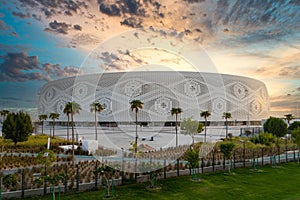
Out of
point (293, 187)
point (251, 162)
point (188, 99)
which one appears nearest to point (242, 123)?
point (251, 162)

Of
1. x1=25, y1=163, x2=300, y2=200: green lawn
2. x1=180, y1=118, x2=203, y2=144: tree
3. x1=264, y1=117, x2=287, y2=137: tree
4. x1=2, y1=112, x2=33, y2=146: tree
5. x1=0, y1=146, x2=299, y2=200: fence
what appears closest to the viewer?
x1=0, y1=146, x2=299, y2=200: fence

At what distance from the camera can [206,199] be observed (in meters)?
12.7

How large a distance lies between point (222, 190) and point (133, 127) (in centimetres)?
914

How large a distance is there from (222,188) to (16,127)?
24.8 m

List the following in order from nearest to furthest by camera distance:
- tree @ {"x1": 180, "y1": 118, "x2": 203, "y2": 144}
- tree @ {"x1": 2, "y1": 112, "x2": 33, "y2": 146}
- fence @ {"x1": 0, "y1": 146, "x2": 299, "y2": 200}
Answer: fence @ {"x1": 0, "y1": 146, "x2": 299, "y2": 200} → tree @ {"x1": 180, "y1": 118, "x2": 203, "y2": 144} → tree @ {"x1": 2, "y1": 112, "x2": 33, "y2": 146}

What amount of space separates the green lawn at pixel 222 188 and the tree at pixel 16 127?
21045 mm

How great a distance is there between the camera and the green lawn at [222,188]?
513 inches

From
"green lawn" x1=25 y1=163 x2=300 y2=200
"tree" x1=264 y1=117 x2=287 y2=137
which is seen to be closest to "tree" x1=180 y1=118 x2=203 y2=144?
"green lawn" x1=25 y1=163 x2=300 y2=200

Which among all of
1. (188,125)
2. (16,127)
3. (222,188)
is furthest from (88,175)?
(16,127)

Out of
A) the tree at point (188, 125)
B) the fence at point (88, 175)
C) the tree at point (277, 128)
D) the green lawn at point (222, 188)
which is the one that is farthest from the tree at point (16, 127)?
the tree at point (277, 128)

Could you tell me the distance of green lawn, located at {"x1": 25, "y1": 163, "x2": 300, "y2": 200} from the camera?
42.8ft

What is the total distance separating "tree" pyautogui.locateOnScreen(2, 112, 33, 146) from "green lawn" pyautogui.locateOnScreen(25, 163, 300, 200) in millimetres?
21045

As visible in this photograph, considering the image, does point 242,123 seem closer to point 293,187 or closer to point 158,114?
point 293,187

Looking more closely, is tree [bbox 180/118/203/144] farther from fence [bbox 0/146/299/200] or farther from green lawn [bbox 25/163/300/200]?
green lawn [bbox 25/163/300/200]
